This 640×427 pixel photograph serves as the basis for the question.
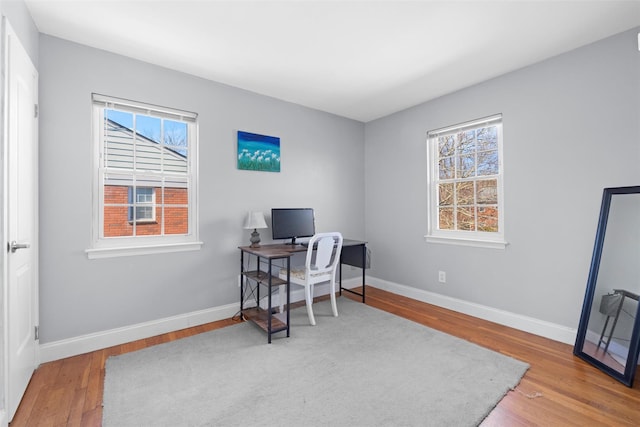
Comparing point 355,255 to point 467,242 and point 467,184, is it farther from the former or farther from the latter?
point 467,184

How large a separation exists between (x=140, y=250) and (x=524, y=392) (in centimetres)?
311

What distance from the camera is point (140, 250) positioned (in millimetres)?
2648

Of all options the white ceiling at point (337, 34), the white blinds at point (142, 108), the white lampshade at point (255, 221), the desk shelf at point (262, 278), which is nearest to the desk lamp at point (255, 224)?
the white lampshade at point (255, 221)

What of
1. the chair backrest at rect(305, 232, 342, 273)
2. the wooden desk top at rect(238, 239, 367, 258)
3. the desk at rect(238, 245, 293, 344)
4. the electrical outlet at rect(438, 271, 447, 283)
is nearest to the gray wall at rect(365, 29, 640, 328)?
the electrical outlet at rect(438, 271, 447, 283)

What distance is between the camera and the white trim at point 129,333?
229 cm

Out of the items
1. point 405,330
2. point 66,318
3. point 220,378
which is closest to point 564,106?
point 405,330

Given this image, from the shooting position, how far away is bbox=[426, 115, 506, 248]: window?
10.2 ft

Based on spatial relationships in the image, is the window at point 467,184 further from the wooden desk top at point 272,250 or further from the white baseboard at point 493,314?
the wooden desk top at point 272,250

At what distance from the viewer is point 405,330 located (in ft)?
9.25

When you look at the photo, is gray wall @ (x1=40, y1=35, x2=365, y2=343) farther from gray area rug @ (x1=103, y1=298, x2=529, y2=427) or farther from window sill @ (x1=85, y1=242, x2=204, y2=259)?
gray area rug @ (x1=103, y1=298, x2=529, y2=427)

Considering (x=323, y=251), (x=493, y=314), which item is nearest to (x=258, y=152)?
(x=323, y=251)

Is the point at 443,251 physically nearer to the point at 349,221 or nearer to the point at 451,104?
the point at 349,221

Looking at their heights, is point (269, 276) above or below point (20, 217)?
below

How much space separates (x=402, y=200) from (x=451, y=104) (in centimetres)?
128
